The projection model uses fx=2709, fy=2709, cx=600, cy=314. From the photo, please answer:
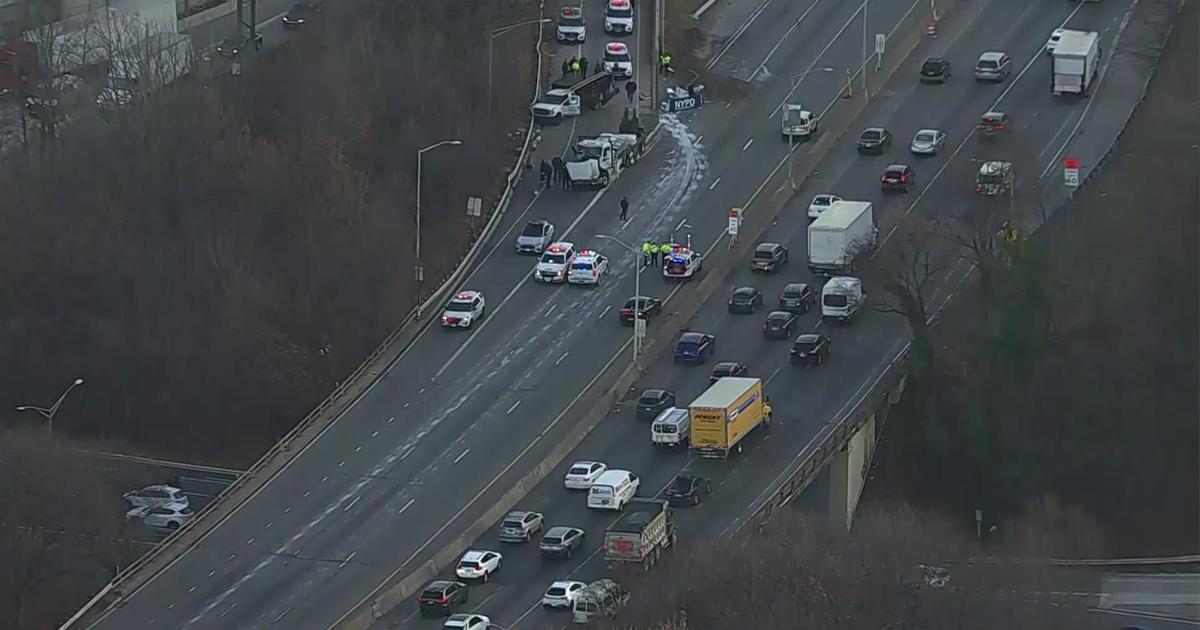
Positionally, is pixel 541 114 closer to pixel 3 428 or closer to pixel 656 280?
pixel 656 280

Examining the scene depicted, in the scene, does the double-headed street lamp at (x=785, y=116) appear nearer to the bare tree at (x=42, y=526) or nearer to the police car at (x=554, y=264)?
the police car at (x=554, y=264)

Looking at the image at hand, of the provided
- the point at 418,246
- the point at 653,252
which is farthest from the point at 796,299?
the point at 418,246

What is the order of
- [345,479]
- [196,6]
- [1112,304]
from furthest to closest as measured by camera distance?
[196,6] → [1112,304] → [345,479]

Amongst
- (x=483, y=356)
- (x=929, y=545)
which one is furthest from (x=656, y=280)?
(x=929, y=545)

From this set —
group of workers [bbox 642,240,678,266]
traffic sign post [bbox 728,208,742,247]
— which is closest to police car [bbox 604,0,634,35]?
traffic sign post [bbox 728,208,742,247]

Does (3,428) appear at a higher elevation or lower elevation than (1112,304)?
lower

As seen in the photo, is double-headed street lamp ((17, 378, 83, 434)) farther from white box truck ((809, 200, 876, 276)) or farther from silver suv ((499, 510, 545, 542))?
white box truck ((809, 200, 876, 276))
